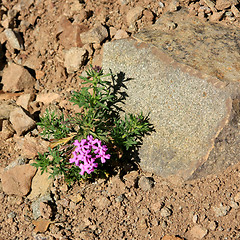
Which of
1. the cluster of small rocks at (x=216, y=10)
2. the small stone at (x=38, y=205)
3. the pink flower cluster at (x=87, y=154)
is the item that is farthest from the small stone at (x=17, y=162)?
the cluster of small rocks at (x=216, y=10)

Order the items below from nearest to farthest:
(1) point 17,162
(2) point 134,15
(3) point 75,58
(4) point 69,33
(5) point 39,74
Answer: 1. (1) point 17,162
2. (2) point 134,15
3. (3) point 75,58
4. (4) point 69,33
5. (5) point 39,74

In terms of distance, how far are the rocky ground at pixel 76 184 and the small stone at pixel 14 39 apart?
18 mm

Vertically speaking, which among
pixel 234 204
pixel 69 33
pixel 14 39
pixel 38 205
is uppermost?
pixel 69 33

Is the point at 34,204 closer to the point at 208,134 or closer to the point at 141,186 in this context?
the point at 141,186

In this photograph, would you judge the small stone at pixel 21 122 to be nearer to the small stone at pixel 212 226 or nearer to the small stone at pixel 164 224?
the small stone at pixel 164 224

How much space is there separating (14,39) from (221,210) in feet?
14.4

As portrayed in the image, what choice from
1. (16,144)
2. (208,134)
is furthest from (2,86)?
(208,134)

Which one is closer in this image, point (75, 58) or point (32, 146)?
point (32, 146)

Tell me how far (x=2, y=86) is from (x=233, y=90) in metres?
3.77

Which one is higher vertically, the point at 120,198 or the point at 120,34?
the point at 120,34

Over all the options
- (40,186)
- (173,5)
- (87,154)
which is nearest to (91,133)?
(87,154)

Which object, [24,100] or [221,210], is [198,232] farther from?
[24,100]

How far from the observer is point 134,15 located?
483 centimetres

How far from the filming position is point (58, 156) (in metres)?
3.89
